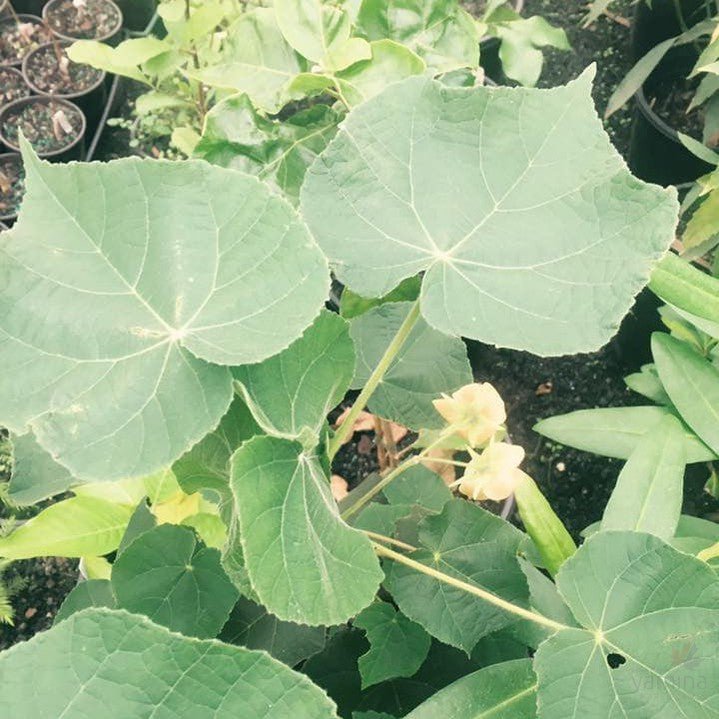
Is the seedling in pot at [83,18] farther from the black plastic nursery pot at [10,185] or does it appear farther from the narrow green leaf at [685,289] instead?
the narrow green leaf at [685,289]

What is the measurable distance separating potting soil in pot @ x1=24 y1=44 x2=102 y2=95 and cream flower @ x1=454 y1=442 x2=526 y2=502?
2232 mm

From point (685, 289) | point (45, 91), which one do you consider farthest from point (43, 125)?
point (685, 289)

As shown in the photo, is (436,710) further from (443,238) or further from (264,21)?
(264,21)

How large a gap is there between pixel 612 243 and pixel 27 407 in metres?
0.59

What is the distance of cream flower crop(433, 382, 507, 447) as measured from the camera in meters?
1.03

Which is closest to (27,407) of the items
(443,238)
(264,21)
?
(443,238)

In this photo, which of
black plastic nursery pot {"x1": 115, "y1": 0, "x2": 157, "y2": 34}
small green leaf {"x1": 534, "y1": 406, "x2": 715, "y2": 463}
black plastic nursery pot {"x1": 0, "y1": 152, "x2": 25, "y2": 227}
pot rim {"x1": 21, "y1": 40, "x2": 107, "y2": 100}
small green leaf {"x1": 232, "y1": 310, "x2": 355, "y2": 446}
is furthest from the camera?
black plastic nursery pot {"x1": 115, "y1": 0, "x2": 157, "y2": 34}

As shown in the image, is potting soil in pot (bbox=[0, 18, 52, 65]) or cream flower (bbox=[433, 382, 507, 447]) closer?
cream flower (bbox=[433, 382, 507, 447])

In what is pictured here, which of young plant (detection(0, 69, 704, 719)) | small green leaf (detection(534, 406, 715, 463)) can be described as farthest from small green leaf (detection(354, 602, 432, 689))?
small green leaf (detection(534, 406, 715, 463))

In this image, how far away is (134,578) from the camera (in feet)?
3.45

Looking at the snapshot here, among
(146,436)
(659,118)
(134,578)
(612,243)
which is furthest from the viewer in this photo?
(659,118)

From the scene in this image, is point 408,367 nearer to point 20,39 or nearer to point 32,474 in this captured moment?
point 32,474

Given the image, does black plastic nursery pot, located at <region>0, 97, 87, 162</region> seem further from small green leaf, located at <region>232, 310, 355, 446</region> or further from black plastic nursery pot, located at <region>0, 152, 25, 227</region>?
small green leaf, located at <region>232, 310, 355, 446</region>

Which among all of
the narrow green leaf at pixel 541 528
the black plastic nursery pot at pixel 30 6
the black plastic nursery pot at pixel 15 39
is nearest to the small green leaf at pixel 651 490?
the narrow green leaf at pixel 541 528
